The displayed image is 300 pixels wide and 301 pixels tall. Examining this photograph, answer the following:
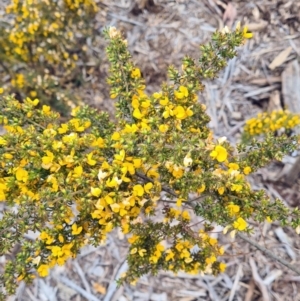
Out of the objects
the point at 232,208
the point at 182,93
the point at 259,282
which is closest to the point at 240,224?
the point at 232,208

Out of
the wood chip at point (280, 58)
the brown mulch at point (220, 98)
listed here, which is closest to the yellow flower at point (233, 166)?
the brown mulch at point (220, 98)

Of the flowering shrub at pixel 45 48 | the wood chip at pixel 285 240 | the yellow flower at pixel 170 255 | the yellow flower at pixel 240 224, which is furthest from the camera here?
the flowering shrub at pixel 45 48

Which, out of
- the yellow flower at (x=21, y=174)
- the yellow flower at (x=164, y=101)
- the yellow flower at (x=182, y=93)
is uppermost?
the yellow flower at (x=182, y=93)

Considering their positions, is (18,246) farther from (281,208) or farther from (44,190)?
(281,208)

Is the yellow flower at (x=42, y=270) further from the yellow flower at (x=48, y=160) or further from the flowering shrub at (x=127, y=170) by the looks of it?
the yellow flower at (x=48, y=160)

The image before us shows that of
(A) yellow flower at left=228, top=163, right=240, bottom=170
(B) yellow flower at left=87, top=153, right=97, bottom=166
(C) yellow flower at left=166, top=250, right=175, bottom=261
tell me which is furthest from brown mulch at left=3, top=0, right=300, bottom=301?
(B) yellow flower at left=87, top=153, right=97, bottom=166

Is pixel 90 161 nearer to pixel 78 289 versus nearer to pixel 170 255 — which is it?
pixel 170 255

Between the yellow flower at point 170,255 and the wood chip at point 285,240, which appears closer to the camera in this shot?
the yellow flower at point 170,255
